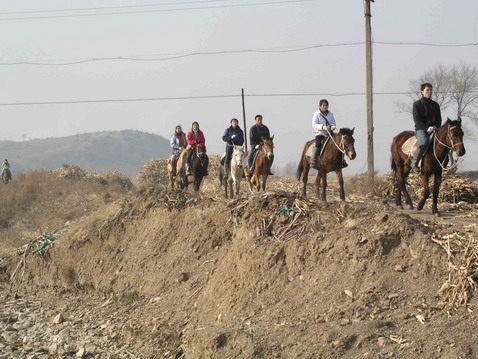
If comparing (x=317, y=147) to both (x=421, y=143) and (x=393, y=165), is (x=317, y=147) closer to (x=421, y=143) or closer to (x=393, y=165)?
(x=393, y=165)

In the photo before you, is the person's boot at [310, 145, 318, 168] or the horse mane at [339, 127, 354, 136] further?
the person's boot at [310, 145, 318, 168]

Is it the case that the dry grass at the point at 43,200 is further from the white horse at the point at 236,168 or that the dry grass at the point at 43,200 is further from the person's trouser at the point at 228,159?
the white horse at the point at 236,168

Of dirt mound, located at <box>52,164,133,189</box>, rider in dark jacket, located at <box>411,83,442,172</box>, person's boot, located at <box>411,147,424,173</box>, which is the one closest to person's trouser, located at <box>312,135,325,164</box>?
person's boot, located at <box>411,147,424,173</box>

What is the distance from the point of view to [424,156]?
14766 millimetres

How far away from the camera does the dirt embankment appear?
26.7 feet

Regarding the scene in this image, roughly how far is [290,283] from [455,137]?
6.08 metres

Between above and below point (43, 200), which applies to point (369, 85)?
above

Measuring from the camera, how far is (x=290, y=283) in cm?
976

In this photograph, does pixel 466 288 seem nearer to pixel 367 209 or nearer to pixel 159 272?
pixel 367 209

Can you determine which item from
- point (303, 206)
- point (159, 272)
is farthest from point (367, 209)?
point (159, 272)

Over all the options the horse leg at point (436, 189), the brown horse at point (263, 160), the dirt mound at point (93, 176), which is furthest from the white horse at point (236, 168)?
the dirt mound at point (93, 176)

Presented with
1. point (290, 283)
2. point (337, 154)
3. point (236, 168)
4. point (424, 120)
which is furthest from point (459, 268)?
point (236, 168)

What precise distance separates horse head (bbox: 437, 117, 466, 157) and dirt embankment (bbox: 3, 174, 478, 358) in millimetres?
1546

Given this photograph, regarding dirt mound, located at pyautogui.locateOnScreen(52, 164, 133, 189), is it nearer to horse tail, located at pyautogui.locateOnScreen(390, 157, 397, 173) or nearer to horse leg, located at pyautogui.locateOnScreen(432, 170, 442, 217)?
horse tail, located at pyautogui.locateOnScreen(390, 157, 397, 173)
